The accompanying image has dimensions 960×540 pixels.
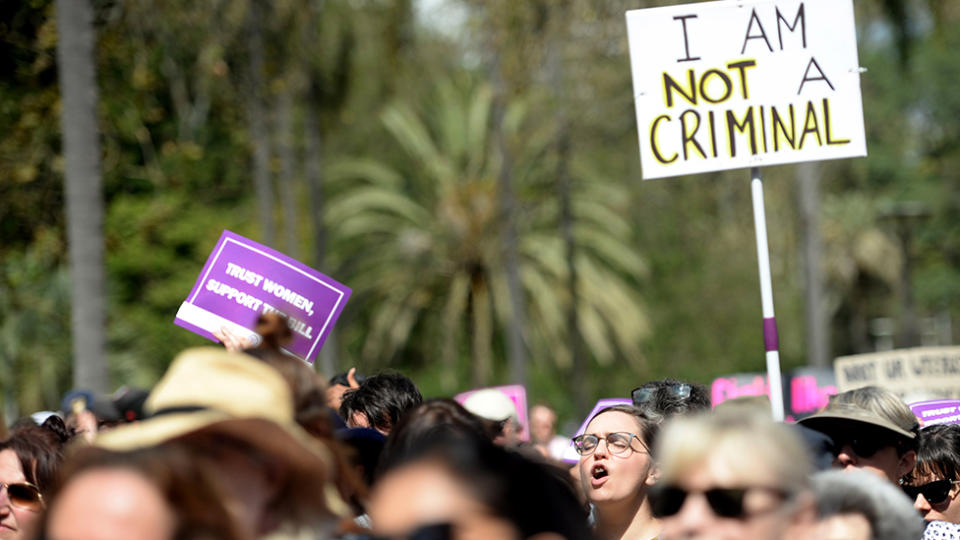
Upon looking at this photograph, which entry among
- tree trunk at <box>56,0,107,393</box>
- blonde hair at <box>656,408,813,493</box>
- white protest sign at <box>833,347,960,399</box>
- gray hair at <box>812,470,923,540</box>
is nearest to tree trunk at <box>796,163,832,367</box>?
white protest sign at <box>833,347,960,399</box>

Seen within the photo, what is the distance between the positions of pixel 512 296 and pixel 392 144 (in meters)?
15.4

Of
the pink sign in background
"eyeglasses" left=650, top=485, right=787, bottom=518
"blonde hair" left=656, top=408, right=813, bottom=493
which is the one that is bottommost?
the pink sign in background

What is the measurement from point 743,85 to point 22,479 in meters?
3.53

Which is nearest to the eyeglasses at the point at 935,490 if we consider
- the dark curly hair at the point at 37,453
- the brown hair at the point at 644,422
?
the brown hair at the point at 644,422

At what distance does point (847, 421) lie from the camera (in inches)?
199

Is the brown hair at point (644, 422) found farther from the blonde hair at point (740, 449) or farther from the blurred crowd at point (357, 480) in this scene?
the blonde hair at point (740, 449)

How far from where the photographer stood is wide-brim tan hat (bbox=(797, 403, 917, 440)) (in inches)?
196

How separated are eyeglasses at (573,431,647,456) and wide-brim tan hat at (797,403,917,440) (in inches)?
24.2

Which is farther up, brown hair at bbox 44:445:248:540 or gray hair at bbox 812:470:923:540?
brown hair at bbox 44:445:248:540

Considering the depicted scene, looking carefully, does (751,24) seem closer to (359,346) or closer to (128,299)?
(128,299)

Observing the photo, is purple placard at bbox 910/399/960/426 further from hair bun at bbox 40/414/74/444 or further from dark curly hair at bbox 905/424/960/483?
hair bun at bbox 40/414/74/444

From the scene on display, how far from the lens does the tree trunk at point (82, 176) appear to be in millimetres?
9508

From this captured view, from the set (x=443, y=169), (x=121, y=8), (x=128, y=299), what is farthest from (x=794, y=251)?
(x=121, y=8)

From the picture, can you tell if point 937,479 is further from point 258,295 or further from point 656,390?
point 258,295
